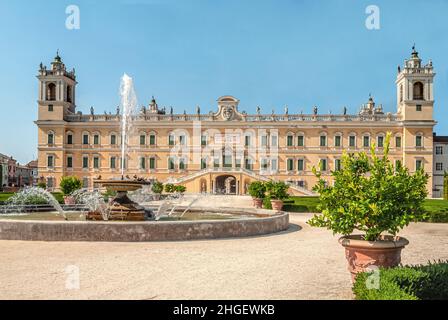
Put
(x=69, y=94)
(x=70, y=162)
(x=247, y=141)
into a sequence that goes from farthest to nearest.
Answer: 1. (x=69, y=94)
2. (x=70, y=162)
3. (x=247, y=141)

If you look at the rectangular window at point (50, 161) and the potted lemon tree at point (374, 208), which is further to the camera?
the rectangular window at point (50, 161)

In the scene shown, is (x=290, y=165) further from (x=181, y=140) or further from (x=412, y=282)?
(x=412, y=282)

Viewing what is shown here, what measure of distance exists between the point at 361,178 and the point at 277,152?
43.9 m

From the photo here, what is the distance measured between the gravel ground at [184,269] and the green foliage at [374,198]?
3.37 ft

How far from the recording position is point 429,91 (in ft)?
160

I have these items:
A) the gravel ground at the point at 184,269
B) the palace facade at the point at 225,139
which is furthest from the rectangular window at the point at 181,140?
the gravel ground at the point at 184,269

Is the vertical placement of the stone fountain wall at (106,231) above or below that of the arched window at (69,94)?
below

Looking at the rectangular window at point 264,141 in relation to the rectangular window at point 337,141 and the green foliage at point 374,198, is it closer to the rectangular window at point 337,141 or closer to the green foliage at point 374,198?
the rectangular window at point 337,141

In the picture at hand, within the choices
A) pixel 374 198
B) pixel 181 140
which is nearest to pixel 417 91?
pixel 181 140

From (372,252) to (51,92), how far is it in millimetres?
51609

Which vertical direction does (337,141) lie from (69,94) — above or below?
below

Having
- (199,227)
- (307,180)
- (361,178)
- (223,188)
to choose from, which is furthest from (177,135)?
(361,178)

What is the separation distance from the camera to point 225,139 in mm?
49844

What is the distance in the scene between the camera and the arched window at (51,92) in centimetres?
5187
